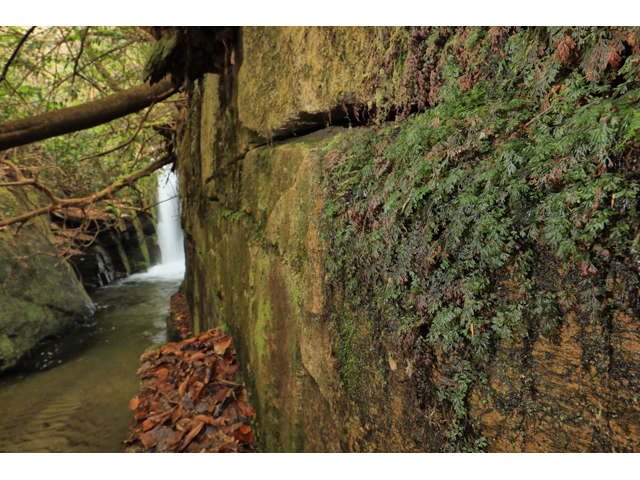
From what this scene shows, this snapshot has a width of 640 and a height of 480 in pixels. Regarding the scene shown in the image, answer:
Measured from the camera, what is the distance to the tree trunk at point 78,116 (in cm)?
281

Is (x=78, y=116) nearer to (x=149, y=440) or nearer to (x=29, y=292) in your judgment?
(x=149, y=440)

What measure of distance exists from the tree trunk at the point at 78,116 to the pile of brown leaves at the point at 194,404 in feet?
8.51

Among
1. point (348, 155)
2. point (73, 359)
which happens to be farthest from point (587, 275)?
point (73, 359)

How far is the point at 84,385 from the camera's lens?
16.1ft

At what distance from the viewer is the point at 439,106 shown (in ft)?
3.81

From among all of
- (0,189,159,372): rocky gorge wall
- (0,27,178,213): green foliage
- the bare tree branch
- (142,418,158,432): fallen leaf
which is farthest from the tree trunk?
(142,418,158,432): fallen leaf

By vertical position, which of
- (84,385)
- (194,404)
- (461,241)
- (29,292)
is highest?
(461,241)

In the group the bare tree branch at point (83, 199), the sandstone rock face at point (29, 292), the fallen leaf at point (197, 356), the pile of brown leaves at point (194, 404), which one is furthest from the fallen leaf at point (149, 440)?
the sandstone rock face at point (29, 292)

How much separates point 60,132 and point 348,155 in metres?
3.04

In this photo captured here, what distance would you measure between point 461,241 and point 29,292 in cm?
871

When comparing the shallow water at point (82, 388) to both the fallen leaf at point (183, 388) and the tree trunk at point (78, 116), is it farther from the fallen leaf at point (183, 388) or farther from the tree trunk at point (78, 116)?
the tree trunk at point (78, 116)

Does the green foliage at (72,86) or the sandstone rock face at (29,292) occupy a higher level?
the green foliage at (72,86)

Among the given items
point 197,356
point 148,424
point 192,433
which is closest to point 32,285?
point 197,356

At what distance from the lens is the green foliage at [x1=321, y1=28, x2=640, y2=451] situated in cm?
73
